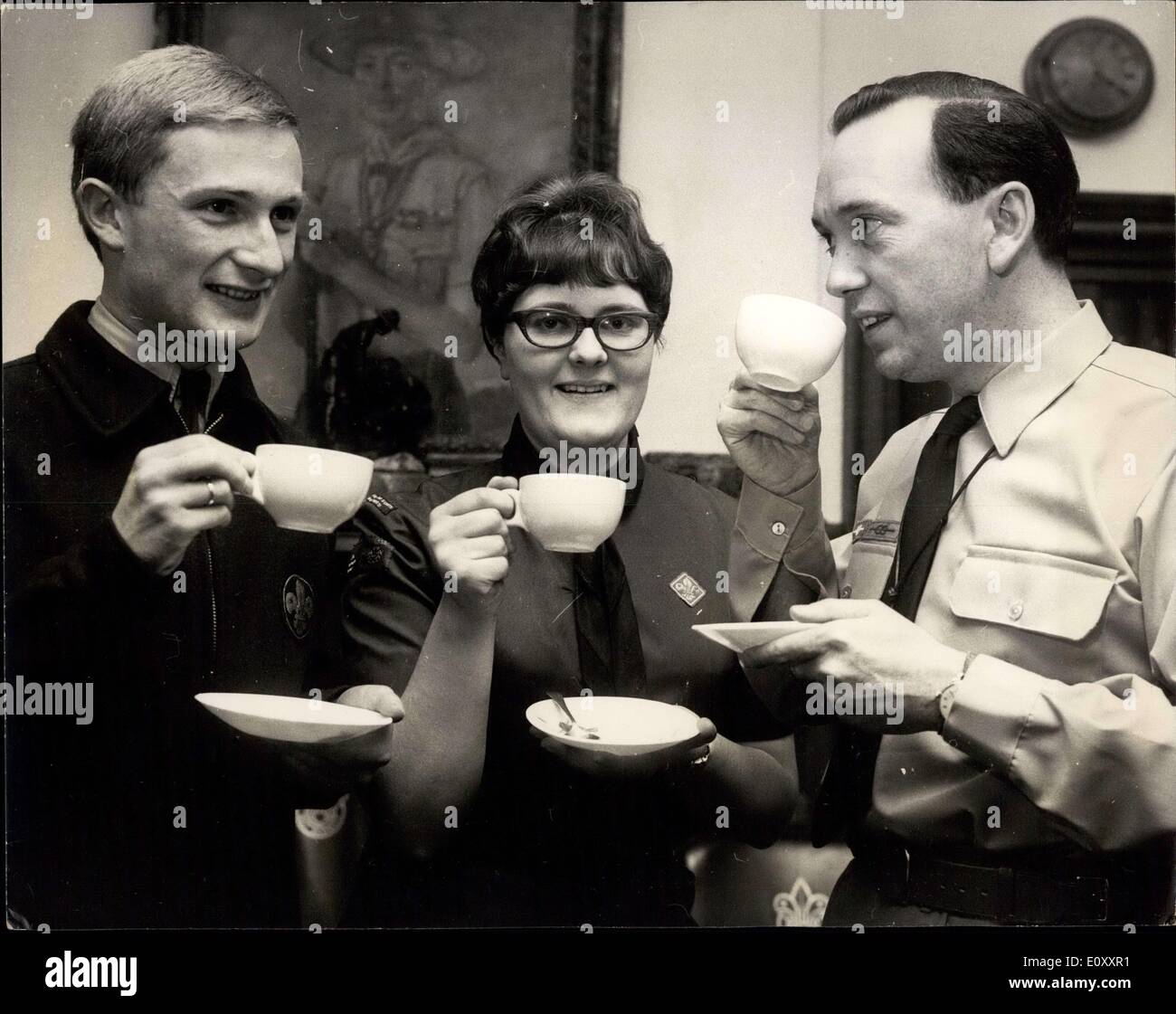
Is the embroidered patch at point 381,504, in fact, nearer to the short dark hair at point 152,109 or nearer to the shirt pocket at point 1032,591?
the short dark hair at point 152,109

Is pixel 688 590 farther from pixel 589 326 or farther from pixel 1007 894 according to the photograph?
pixel 1007 894

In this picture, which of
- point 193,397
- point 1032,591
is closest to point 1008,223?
point 1032,591

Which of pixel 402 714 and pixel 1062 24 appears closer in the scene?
pixel 402 714

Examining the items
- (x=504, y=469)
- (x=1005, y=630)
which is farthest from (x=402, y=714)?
(x=1005, y=630)

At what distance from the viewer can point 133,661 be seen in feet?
4.01

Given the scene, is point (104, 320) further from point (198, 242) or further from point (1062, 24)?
point (1062, 24)

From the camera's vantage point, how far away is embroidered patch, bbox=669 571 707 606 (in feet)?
4.10

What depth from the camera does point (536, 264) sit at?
1.25 m

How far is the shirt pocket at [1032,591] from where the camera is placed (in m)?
1.14

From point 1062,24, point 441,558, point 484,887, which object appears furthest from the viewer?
point 1062,24

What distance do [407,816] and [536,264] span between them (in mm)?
553

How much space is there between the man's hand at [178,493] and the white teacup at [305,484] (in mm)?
18

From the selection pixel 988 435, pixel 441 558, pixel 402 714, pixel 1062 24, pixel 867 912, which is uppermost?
pixel 1062 24

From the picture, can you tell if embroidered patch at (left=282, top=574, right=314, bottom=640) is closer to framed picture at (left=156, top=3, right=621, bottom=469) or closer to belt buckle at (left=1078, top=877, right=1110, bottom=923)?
framed picture at (left=156, top=3, right=621, bottom=469)
